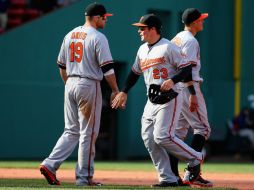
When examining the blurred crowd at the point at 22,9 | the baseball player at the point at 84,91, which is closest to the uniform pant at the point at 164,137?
the baseball player at the point at 84,91

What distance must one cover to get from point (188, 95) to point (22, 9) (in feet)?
38.1

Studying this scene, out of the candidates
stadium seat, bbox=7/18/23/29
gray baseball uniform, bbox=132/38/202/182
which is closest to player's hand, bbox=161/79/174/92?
gray baseball uniform, bbox=132/38/202/182

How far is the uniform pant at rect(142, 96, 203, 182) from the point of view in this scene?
32.4 ft

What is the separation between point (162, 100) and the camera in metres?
9.94

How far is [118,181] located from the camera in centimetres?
1188

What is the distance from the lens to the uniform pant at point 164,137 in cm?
989

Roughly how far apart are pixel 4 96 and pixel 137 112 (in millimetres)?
4035

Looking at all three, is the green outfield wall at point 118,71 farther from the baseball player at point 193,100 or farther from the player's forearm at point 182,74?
the player's forearm at point 182,74

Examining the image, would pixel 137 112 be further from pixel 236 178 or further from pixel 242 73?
pixel 236 178

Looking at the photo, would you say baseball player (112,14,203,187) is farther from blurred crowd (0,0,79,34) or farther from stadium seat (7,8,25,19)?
stadium seat (7,8,25,19)

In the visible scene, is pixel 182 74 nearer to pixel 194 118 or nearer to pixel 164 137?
pixel 164 137

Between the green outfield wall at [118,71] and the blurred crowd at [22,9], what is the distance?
391 mm

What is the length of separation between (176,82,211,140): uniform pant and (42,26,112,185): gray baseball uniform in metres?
1.12

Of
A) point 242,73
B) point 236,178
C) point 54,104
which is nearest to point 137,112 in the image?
point 54,104
